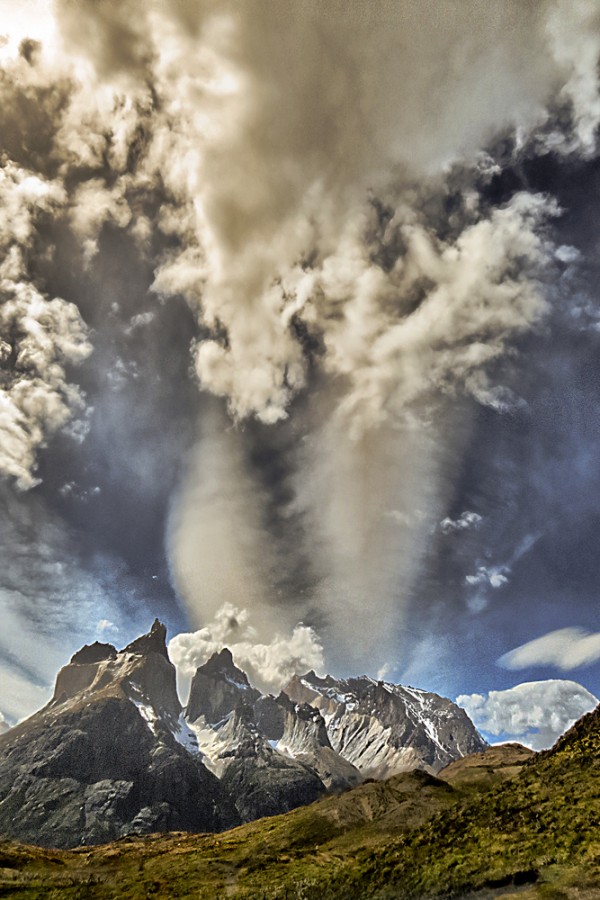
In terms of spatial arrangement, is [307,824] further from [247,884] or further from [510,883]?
[510,883]

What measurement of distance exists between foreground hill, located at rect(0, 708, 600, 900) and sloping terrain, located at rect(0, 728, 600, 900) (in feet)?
0.81

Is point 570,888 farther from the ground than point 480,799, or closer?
closer

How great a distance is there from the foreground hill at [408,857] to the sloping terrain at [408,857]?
0.25 m

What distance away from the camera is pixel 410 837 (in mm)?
92875

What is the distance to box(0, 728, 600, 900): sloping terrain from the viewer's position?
61.3 meters

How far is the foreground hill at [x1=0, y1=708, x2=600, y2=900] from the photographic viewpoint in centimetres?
6134

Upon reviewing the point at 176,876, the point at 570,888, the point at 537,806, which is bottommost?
the point at 570,888

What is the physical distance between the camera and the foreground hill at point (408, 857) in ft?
201

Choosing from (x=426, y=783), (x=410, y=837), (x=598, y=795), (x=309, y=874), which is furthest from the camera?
(x=426, y=783)

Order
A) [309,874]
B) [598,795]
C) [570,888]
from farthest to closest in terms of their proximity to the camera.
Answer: [309,874]
[598,795]
[570,888]

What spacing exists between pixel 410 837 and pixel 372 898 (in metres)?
22.8

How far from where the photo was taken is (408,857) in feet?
265

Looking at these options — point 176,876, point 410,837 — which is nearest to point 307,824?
point 176,876

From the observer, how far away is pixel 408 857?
80.9m
